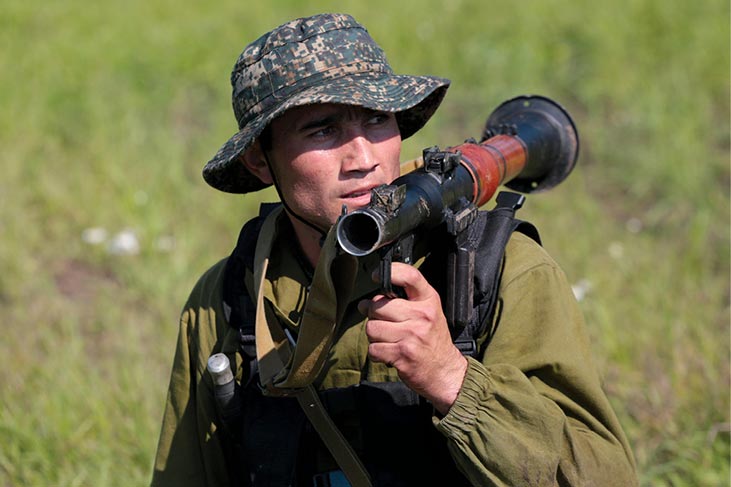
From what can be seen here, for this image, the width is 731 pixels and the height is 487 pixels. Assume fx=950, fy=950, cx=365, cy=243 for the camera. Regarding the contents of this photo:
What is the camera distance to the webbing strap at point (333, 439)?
84.4 inches

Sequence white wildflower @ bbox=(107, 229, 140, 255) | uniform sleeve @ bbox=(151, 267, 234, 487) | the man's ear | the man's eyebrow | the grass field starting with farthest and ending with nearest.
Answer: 1. white wildflower @ bbox=(107, 229, 140, 255)
2. the grass field
3. uniform sleeve @ bbox=(151, 267, 234, 487)
4. the man's ear
5. the man's eyebrow

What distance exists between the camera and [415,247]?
2.10 m

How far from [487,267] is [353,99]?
47cm

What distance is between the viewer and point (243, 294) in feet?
7.85

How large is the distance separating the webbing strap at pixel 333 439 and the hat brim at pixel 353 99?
60 cm

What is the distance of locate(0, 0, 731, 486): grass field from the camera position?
3615 mm

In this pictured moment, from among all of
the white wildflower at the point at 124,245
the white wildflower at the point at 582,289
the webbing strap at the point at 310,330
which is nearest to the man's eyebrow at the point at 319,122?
the webbing strap at the point at 310,330

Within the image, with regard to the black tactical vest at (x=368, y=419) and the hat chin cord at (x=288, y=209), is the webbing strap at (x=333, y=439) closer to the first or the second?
the black tactical vest at (x=368, y=419)

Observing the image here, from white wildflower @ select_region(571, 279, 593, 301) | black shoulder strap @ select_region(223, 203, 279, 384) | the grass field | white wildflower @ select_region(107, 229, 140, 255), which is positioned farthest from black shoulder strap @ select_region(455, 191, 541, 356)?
white wildflower @ select_region(107, 229, 140, 255)

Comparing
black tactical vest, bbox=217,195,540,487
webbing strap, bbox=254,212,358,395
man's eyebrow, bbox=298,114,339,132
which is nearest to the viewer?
webbing strap, bbox=254,212,358,395

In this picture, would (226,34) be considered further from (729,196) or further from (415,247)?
(415,247)

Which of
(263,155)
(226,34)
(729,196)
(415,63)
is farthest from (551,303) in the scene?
(226,34)

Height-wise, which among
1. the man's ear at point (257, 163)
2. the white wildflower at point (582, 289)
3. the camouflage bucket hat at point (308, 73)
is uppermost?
the camouflage bucket hat at point (308, 73)

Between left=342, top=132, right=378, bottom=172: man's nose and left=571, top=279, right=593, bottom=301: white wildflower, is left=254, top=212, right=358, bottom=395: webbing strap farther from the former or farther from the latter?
left=571, top=279, right=593, bottom=301: white wildflower
